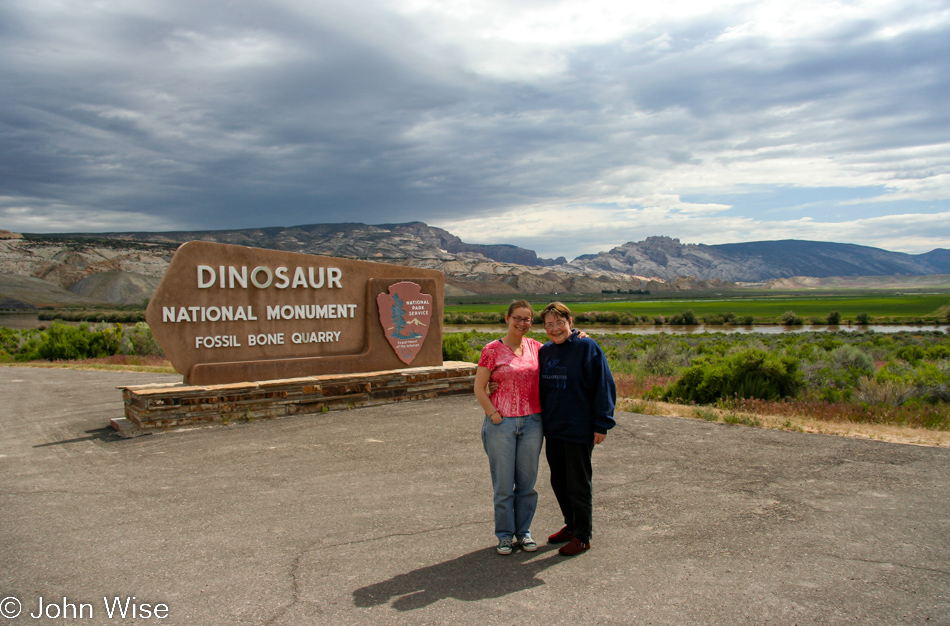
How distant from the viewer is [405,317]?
35.7 ft

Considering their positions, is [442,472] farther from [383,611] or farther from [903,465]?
[903,465]

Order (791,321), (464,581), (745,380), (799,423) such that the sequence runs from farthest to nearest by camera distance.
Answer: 1. (791,321)
2. (745,380)
3. (799,423)
4. (464,581)

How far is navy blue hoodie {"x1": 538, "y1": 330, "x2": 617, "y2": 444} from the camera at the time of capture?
401cm

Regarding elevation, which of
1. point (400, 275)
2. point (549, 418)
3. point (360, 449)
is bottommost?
point (360, 449)

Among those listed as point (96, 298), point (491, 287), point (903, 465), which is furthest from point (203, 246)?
point (491, 287)

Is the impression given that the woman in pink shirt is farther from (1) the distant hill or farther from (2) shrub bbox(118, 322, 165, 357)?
(1) the distant hill

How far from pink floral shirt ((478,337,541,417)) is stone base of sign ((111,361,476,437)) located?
18.8ft

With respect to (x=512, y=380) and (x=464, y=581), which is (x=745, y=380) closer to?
(x=512, y=380)

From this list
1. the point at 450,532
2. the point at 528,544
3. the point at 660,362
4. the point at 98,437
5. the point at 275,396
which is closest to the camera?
the point at 528,544

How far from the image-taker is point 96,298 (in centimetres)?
8619

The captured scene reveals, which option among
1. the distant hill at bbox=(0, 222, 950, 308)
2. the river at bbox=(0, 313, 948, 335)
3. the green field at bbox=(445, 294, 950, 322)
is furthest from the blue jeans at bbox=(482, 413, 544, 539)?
the distant hill at bbox=(0, 222, 950, 308)

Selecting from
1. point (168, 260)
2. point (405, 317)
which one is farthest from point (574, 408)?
point (168, 260)

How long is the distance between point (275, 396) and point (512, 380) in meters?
5.94

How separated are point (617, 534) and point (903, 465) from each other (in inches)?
147
